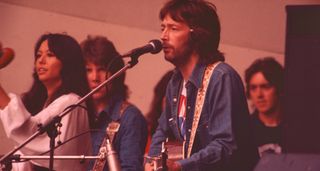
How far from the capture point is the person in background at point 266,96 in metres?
4.05

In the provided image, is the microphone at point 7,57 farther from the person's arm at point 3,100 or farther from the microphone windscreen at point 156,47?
the microphone windscreen at point 156,47

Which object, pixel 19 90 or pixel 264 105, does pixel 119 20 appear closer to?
pixel 19 90

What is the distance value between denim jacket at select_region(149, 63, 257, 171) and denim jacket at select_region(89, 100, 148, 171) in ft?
1.80

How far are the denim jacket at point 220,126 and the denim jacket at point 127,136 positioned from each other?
1.80 feet

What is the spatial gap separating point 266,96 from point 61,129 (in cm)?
126

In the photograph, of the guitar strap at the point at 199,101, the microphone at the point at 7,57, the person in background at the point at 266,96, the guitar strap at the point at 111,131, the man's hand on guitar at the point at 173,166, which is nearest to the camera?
the man's hand on guitar at the point at 173,166

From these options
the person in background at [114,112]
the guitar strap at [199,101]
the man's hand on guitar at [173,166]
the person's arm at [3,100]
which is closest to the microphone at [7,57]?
the person's arm at [3,100]

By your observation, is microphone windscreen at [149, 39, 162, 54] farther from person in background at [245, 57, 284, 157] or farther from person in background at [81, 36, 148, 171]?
person in background at [245, 57, 284, 157]

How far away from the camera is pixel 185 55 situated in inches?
129

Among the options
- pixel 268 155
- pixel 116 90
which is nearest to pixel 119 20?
pixel 116 90

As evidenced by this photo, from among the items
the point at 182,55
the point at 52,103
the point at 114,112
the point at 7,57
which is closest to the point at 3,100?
the point at 52,103

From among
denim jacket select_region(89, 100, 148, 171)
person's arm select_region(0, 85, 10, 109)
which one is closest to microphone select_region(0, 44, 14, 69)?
person's arm select_region(0, 85, 10, 109)

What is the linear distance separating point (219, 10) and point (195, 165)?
165 centimetres

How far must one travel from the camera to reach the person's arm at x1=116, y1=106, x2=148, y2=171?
12.1 ft
